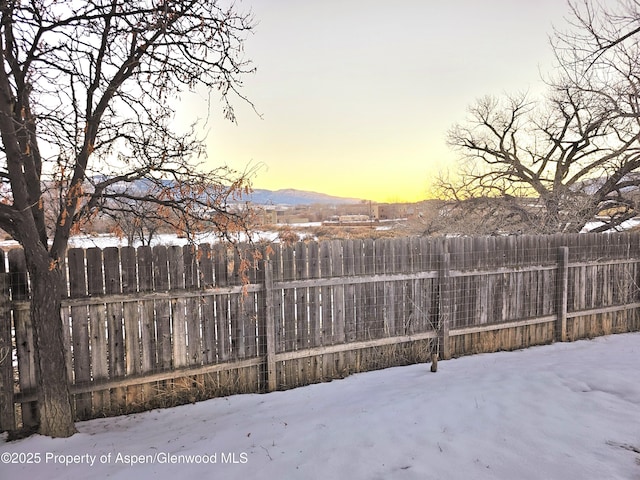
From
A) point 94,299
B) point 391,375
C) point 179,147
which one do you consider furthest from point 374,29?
point 94,299

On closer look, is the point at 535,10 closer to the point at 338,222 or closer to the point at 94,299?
the point at 94,299

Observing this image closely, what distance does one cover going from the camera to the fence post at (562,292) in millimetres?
7512

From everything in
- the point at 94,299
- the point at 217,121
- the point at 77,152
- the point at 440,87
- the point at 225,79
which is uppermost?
the point at 440,87

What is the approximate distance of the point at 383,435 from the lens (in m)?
3.62

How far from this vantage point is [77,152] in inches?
132

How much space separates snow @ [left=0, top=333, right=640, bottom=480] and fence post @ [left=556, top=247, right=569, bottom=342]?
7.32ft

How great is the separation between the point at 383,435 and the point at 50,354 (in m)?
3.26

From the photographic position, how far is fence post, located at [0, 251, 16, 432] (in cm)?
373

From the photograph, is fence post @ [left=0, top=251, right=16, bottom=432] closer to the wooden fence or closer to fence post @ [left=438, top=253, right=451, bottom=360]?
the wooden fence

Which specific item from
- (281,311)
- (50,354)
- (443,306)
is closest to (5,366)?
(50,354)

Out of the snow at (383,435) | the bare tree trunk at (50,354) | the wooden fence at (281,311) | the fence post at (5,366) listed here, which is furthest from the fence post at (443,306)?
the fence post at (5,366)

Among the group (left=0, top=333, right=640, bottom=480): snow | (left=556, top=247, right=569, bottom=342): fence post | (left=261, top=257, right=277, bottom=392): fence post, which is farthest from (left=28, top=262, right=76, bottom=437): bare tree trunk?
(left=556, top=247, right=569, bottom=342): fence post

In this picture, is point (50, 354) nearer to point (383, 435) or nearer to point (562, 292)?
point (383, 435)

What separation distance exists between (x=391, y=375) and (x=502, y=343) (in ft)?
9.18
